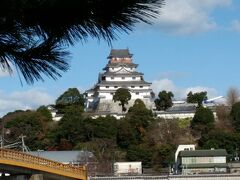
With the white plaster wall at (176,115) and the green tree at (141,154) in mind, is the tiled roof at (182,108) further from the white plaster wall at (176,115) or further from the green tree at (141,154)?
the green tree at (141,154)

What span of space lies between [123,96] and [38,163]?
1963 inches

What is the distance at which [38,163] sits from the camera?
33125 millimetres

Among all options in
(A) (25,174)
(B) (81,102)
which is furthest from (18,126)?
(A) (25,174)

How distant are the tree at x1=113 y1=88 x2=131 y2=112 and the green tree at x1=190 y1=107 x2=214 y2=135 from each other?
1207cm

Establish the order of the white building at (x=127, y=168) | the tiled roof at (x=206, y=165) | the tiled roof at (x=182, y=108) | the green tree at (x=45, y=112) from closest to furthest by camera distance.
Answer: the white building at (x=127, y=168)
the tiled roof at (x=206, y=165)
the green tree at (x=45, y=112)
the tiled roof at (x=182, y=108)

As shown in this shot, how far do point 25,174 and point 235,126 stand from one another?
4516 centimetres

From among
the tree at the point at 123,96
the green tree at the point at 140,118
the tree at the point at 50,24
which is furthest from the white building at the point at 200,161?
the tree at the point at 50,24

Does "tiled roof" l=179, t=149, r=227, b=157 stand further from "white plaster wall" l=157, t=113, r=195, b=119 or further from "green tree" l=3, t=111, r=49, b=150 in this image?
"green tree" l=3, t=111, r=49, b=150

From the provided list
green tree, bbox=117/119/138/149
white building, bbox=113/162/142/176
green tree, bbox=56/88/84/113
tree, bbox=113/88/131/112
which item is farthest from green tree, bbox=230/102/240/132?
green tree, bbox=56/88/84/113

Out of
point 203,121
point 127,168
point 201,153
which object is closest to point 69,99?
point 203,121

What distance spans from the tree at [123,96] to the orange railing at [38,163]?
1725 inches

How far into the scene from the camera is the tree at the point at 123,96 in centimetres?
8269

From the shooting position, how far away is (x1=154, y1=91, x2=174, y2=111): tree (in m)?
85.9

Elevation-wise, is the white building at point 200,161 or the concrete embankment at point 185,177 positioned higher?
the white building at point 200,161
